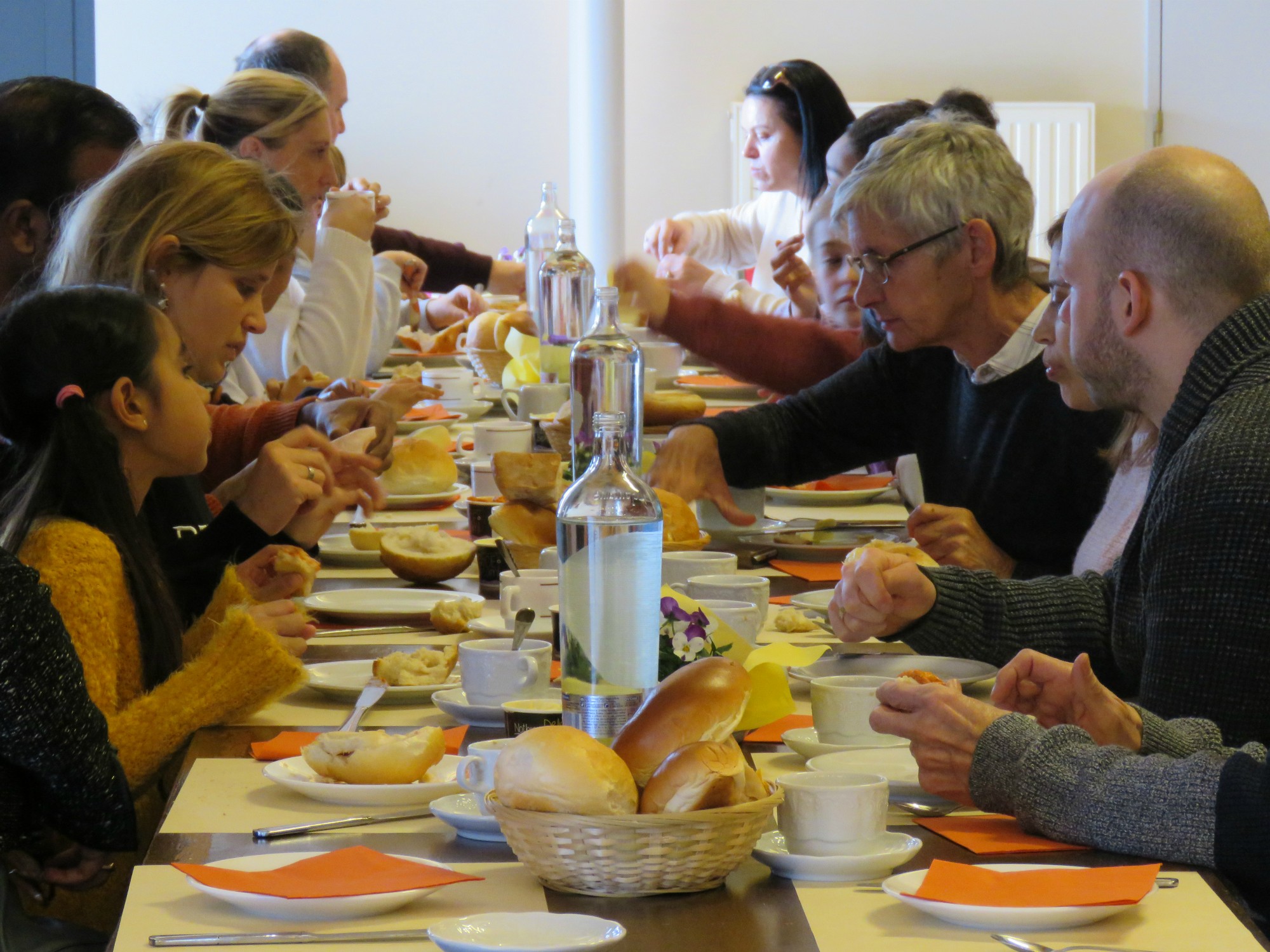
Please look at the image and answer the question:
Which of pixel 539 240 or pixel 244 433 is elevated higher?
pixel 539 240

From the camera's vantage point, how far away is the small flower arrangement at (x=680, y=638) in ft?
3.87

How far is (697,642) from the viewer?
1.21 metres

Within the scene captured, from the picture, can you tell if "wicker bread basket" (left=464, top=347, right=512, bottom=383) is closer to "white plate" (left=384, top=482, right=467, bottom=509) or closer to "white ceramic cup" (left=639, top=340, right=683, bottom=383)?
"white ceramic cup" (left=639, top=340, right=683, bottom=383)

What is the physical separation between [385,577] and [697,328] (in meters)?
1.22

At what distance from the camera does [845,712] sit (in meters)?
1.22

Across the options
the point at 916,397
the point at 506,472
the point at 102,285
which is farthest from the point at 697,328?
the point at 102,285

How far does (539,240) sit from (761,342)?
6.24 feet

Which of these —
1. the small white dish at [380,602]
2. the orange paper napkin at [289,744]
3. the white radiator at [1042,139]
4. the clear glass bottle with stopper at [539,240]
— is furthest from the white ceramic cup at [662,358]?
the white radiator at [1042,139]

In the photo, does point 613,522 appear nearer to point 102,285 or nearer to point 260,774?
point 260,774

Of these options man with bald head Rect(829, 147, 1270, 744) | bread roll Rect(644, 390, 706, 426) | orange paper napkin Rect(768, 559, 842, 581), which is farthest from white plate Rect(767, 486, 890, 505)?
man with bald head Rect(829, 147, 1270, 744)

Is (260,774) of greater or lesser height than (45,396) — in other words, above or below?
below

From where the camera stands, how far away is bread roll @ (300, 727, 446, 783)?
1104 mm

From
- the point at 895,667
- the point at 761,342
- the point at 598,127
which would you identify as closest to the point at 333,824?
the point at 895,667

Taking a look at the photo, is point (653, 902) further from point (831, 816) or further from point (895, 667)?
point (895, 667)
